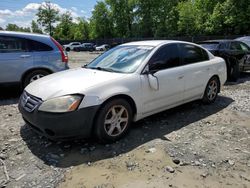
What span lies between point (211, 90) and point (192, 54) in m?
1.04

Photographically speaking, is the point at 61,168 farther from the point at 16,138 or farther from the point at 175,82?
the point at 175,82

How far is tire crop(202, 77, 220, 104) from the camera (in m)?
5.82

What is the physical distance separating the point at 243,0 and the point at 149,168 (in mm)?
32143

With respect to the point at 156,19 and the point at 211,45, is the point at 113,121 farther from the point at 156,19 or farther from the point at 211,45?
the point at 156,19

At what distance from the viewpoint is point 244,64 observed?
9.47 m

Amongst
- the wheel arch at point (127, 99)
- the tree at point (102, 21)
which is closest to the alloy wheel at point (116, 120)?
the wheel arch at point (127, 99)

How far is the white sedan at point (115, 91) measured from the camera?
11.7 ft

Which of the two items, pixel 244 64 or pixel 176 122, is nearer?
pixel 176 122

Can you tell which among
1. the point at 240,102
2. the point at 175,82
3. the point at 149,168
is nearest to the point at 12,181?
the point at 149,168

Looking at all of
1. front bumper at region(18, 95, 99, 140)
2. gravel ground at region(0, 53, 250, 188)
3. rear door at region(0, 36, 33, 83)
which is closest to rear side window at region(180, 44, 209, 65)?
gravel ground at region(0, 53, 250, 188)

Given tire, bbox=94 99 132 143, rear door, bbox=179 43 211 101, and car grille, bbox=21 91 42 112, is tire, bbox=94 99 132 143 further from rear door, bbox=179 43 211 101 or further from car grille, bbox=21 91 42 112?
rear door, bbox=179 43 211 101

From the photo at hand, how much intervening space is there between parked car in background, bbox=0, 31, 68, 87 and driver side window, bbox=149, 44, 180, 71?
3.21 meters

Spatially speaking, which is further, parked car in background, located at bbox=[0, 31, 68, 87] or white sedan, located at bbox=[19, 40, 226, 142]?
parked car in background, located at bbox=[0, 31, 68, 87]

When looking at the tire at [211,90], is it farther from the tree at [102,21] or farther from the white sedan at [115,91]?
the tree at [102,21]
